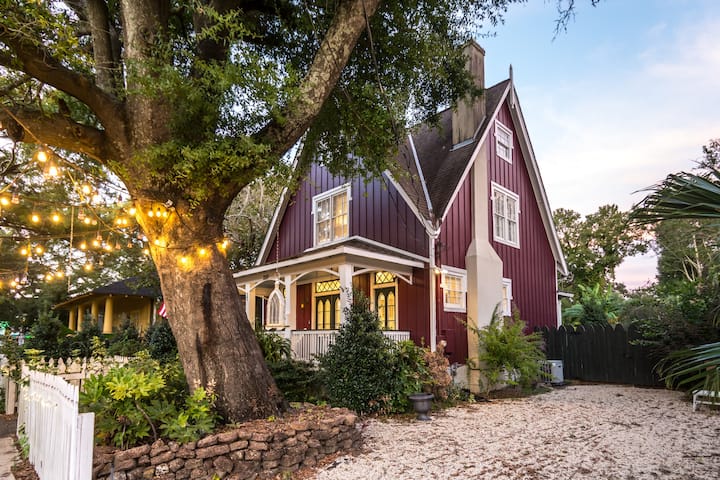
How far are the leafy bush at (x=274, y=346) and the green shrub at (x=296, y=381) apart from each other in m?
0.34

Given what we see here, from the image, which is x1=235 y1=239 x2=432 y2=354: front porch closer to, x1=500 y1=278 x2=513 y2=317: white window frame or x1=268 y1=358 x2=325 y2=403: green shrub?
x1=268 y1=358 x2=325 y2=403: green shrub

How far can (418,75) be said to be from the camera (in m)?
8.91

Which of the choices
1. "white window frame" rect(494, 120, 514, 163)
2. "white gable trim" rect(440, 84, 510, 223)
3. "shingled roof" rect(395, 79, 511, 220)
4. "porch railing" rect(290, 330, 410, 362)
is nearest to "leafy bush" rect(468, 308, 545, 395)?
"porch railing" rect(290, 330, 410, 362)

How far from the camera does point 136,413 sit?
16.3 ft

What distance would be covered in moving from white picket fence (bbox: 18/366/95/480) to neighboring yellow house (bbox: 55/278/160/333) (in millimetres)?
16871

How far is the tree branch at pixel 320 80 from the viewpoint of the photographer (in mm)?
6066

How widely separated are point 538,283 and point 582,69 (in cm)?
707

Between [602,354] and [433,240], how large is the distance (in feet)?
21.7

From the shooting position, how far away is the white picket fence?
12.7 feet

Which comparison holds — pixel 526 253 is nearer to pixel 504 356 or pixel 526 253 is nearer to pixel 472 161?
pixel 472 161

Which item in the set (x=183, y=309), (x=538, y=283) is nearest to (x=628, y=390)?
(x=538, y=283)

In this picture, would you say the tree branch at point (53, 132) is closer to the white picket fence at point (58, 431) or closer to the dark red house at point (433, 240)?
the white picket fence at point (58, 431)

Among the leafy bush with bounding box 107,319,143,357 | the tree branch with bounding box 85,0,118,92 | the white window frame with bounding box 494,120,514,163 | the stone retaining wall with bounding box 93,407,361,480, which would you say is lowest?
the stone retaining wall with bounding box 93,407,361,480

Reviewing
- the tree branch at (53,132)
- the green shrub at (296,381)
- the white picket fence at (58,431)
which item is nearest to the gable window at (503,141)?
the green shrub at (296,381)
